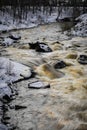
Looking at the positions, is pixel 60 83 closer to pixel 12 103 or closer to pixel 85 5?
pixel 12 103

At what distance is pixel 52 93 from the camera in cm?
880

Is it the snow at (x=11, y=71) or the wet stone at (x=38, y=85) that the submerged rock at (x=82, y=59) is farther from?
the wet stone at (x=38, y=85)

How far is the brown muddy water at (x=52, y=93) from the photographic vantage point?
7047 mm

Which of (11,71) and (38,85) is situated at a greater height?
(11,71)

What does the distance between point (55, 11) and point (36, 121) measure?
24005 millimetres

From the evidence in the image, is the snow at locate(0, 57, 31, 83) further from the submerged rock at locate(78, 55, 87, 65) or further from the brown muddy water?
the submerged rock at locate(78, 55, 87, 65)

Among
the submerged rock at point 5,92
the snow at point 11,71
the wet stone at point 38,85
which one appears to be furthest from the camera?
the snow at point 11,71

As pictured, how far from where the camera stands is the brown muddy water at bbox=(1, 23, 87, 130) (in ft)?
23.1

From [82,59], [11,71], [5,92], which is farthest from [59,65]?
[5,92]

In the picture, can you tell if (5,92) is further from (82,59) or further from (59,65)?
(82,59)

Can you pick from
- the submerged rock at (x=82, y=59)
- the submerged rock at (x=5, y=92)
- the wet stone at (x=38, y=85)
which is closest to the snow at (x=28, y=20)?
the submerged rock at (x=82, y=59)

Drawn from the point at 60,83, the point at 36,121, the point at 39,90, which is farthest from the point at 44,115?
the point at 60,83

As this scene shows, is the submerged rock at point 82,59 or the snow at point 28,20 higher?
the submerged rock at point 82,59

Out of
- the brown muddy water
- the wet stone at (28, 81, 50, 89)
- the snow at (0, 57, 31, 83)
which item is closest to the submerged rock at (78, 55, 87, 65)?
the brown muddy water
